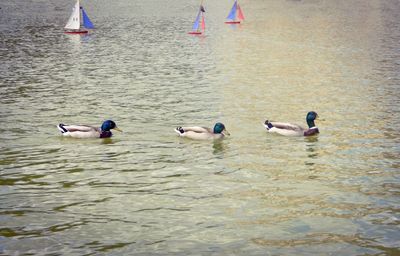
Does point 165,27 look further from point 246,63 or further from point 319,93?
point 319,93

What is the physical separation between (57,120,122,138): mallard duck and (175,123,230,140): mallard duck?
280 centimetres

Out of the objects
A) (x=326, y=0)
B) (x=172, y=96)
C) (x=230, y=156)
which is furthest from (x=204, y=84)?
(x=326, y=0)

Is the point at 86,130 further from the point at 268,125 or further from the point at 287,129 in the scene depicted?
the point at 287,129

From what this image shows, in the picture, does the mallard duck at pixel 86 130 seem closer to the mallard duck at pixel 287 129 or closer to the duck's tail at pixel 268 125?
the duck's tail at pixel 268 125

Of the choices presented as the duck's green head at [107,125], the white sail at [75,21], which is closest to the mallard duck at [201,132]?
the duck's green head at [107,125]

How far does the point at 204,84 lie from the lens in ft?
138

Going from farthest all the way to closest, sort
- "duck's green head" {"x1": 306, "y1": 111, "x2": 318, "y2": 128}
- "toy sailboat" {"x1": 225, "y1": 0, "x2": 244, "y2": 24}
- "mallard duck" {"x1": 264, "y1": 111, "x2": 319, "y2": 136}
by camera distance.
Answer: "toy sailboat" {"x1": 225, "y1": 0, "x2": 244, "y2": 24} < "duck's green head" {"x1": 306, "y1": 111, "x2": 318, "y2": 128} < "mallard duck" {"x1": 264, "y1": 111, "x2": 319, "y2": 136}

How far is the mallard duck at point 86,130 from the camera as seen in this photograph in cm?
2603

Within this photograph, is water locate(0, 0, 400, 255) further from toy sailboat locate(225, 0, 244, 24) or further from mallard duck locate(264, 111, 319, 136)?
toy sailboat locate(225, 0, 244, 24)

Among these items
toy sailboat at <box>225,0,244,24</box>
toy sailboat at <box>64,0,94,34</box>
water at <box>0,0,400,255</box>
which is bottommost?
water at <box>0,0,400,255</box>

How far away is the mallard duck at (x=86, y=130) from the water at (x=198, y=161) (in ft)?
0.98

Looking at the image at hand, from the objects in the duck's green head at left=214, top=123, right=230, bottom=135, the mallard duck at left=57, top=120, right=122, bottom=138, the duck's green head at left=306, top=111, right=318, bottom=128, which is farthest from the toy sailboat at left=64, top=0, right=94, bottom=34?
the duck's green head at left=214, top=123, right=230, bottom=135

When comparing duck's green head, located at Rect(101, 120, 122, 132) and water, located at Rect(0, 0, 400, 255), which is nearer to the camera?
water, located at Rect(0, 0, 400, 255)

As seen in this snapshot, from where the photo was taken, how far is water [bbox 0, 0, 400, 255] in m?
16.2
